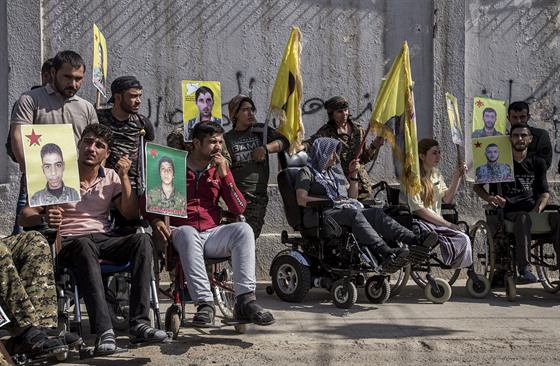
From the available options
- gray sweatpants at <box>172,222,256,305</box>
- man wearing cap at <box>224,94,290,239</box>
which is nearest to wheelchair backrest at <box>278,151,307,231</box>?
Result: man wearing cap at <box>224,94,290,239</box>

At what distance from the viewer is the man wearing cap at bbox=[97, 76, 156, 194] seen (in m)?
7.30

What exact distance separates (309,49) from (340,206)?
95.3 inches

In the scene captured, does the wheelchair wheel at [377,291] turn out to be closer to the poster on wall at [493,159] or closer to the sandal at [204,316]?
the poster on wall at [493,159]

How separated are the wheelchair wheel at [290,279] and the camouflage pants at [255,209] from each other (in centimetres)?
39

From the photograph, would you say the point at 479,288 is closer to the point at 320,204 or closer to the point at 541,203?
the point at 541,203

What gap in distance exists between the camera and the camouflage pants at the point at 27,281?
18.4 feet

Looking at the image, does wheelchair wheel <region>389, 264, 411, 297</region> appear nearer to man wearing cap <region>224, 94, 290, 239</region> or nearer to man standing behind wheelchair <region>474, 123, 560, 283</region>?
man standing behind wheelchair <region>474, 123, 560, 283</region>

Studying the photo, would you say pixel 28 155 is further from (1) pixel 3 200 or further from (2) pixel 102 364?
(1) pixel 3 200

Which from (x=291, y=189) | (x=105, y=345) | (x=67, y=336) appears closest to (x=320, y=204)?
(x=291, y=189)

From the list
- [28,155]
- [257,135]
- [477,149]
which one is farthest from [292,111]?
[28,155]

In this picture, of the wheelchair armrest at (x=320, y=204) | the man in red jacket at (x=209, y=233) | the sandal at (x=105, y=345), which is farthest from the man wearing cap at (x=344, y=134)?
the sandal at (x=105, y=345)

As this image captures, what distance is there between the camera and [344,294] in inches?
311

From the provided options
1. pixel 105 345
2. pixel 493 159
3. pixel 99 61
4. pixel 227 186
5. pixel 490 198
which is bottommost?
pixel 105 345

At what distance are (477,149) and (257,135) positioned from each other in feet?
6.77
